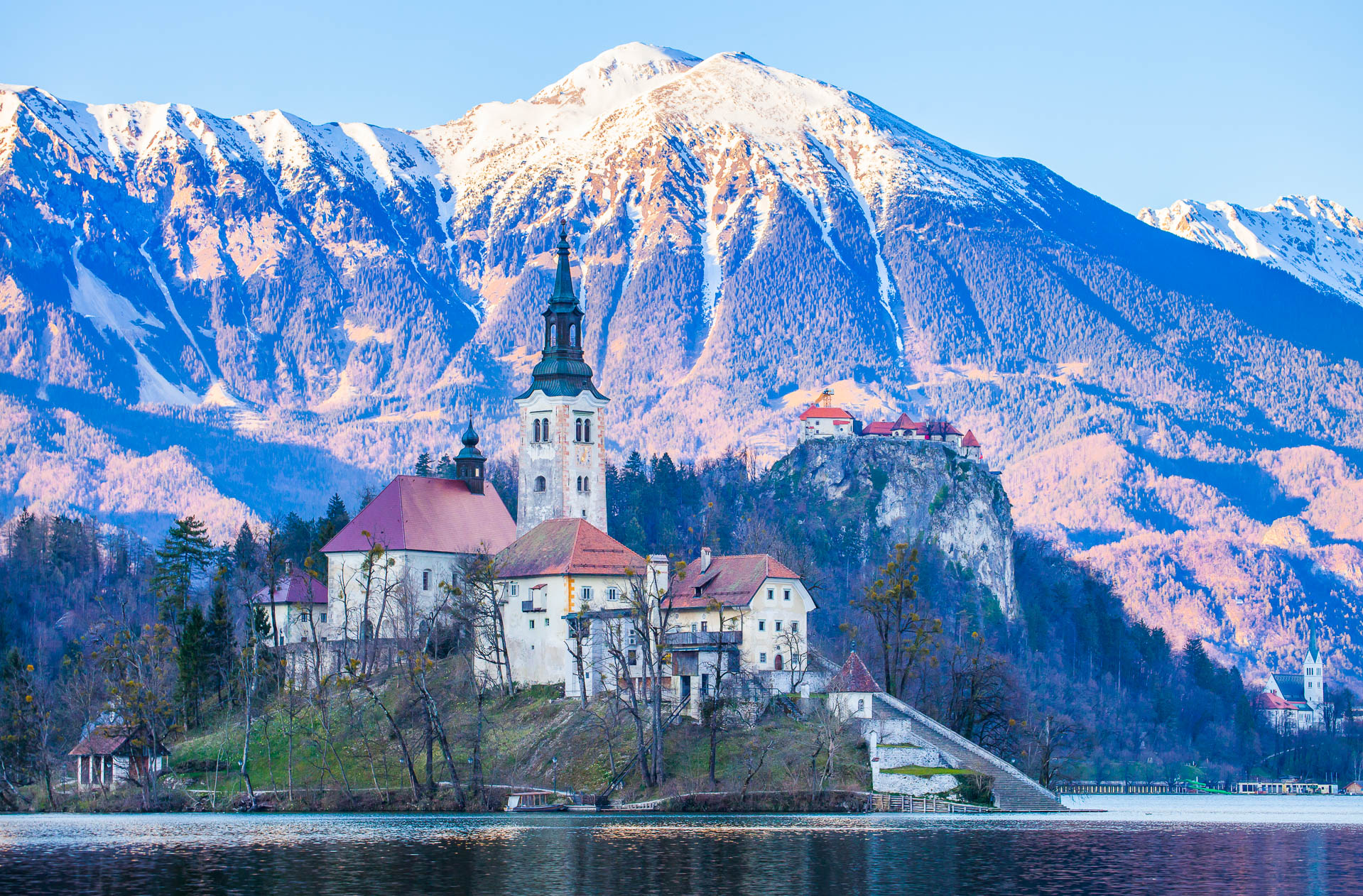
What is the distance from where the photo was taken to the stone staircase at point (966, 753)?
105625 mm

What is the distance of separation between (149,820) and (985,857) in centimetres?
4521

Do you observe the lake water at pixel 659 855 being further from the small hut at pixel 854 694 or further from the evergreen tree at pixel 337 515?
the evergreen tree at pixel 337 515

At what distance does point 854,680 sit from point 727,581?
1087 cm

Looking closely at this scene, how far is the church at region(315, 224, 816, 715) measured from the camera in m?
112

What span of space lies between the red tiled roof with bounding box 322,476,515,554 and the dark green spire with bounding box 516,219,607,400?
9890 mm

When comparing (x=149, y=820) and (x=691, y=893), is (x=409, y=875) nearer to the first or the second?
(x=691, y=893)

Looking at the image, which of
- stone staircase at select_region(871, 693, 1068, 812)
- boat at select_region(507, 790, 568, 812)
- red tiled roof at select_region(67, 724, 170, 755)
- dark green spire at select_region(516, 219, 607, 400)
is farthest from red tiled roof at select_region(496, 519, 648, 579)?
red tiled roof at select_region(67, 724, 170, 755)

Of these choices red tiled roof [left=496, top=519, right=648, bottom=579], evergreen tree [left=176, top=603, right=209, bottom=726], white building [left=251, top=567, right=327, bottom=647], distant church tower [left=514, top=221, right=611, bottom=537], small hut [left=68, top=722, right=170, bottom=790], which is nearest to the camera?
small hut [left=68, top=722, right=170, bottom=790]

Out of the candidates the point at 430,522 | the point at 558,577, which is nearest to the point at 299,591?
the point at 430,522

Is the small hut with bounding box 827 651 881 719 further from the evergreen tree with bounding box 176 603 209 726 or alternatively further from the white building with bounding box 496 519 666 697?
the evergreen tree with bounding box 176 603 209 726

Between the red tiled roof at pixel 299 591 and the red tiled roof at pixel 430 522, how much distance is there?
371 cm

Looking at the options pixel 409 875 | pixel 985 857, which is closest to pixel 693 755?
pixel 985 857

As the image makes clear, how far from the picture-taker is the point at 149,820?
9888 centimetres

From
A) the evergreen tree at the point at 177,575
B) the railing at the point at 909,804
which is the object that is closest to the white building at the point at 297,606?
the evergreen tree at the point at 177,575
